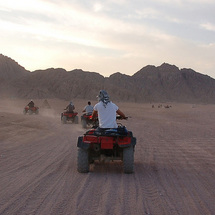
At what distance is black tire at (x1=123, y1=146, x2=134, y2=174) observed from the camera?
8016mm

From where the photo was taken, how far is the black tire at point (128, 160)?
8.02 m

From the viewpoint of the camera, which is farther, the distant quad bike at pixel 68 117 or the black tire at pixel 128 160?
the distant quad bike at pixel 68 117

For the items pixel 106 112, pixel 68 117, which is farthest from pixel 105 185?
pixel 68 117

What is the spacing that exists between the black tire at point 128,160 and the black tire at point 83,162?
816 millimetres

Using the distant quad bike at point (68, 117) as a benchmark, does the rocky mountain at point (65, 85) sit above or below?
above

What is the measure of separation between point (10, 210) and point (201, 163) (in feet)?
20.0

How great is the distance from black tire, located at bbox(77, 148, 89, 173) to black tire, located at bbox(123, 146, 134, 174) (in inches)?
32.1

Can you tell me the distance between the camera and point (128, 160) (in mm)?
8023

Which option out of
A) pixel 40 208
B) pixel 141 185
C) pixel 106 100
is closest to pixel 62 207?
pixel 40 208

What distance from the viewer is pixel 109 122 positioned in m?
8.34

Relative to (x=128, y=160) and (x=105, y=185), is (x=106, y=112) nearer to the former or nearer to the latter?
(x=128, y=160)

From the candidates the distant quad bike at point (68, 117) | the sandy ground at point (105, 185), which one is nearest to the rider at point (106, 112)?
the sandy ground at point (105, 185)

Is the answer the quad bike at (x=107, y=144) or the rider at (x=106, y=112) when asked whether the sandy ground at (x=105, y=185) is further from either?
the rider at (x=106, y=112)

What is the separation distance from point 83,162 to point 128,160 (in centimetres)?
97
